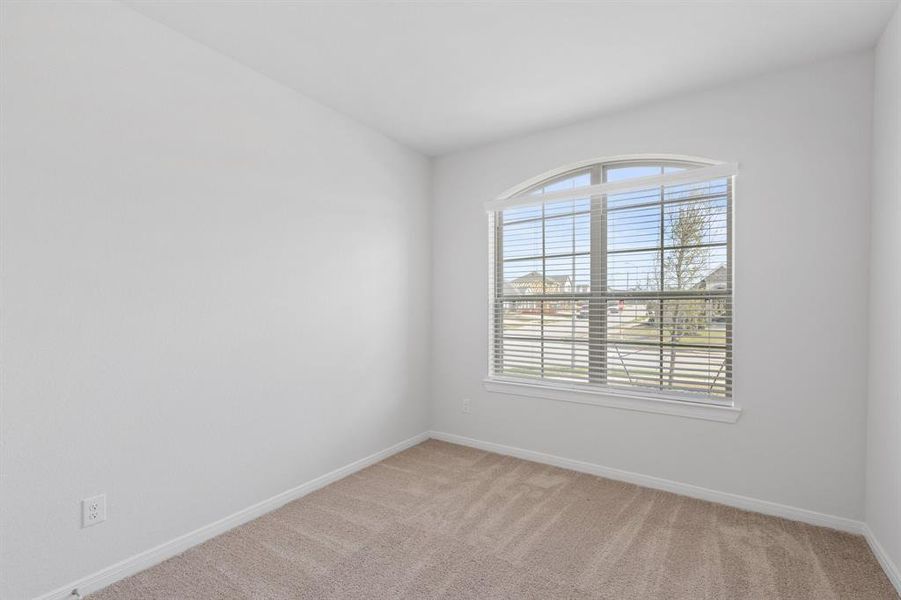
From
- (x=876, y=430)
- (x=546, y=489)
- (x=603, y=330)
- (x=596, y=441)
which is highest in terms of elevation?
(x=603, y=330)

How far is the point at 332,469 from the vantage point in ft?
10.2

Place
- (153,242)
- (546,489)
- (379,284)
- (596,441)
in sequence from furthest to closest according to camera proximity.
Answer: (379,284) → (596,441) → (546,489) → (153,242)

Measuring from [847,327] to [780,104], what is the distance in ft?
4.41

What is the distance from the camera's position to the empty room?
191 centimetres

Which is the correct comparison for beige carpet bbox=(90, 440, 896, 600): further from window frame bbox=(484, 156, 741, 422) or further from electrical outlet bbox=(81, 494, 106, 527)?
window frame bbox=(484, 156, 741, 422)

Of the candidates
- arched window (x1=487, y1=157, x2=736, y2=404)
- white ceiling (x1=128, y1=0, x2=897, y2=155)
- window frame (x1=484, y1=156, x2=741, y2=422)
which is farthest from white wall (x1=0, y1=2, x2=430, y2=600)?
arched window (x1=487, y1=157, x2=736, y2=404)

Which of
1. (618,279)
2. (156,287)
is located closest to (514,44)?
(618,279)

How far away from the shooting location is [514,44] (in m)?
2.32

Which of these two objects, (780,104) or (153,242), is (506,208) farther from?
(153,242)

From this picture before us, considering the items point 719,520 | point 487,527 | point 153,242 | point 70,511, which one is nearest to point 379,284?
point 153,242

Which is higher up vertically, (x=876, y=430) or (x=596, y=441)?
(x=876, y=430)

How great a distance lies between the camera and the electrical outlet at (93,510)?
1914mm

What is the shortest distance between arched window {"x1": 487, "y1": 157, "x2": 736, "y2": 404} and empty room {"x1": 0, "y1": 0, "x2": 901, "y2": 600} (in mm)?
22

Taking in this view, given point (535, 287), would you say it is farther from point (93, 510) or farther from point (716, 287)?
point (93, 510)
